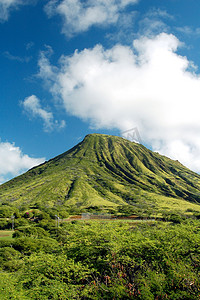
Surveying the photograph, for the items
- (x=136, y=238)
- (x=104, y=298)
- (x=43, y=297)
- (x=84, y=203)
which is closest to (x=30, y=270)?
(x=43, y=297)

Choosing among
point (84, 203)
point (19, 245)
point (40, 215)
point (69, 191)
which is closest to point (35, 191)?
point (69, 191)

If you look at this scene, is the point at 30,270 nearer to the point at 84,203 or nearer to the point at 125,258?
the point at 125,258

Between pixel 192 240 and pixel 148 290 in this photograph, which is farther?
pixel 192 240

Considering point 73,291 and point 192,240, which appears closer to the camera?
point 73,291

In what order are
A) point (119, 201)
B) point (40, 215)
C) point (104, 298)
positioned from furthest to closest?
point (119, 201) → point (40, 215) → point (104, 298)

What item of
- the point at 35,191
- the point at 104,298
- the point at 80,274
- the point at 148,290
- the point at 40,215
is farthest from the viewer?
the point at 35,191

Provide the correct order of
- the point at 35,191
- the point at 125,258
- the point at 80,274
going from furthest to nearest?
the point at 35,191 → the point at 125,258 → the point at 80,274

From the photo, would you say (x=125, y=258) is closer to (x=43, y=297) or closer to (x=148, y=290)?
(x=148, y=290)

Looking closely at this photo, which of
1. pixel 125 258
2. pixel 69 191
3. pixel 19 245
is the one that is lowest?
pixel 19 245

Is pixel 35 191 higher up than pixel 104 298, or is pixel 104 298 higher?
pixel 35 191
